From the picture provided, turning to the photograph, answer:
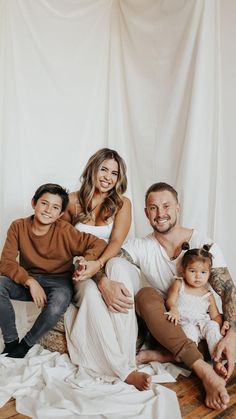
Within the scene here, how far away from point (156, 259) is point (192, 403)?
0.66m

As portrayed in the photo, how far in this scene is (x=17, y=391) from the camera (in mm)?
1656

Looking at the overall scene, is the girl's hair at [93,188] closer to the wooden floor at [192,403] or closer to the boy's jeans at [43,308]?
the boy's jeans at [43,308]

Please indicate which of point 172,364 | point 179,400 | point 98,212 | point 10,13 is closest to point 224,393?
point 179,400

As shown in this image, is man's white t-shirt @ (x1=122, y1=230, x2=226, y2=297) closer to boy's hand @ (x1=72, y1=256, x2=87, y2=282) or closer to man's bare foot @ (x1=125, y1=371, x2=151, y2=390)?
boy's hand @ (x1=72, y1=256, x2=87, y2=282)

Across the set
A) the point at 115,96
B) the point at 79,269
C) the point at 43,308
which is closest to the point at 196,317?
the point at 79,269

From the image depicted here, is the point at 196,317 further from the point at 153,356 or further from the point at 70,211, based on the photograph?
the point at 70,211

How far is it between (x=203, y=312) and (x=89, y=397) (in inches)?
24.7

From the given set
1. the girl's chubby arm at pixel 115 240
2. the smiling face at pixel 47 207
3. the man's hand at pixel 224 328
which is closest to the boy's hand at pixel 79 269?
the girl's chubby arm at pixel 115 240

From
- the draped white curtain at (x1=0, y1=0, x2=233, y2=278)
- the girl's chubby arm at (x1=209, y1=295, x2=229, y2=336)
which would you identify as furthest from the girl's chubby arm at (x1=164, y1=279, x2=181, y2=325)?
the draped white curtain at (x1=0, y1=0, x2=233, y2=278)

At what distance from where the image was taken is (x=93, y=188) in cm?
219

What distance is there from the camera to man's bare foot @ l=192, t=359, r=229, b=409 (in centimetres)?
158

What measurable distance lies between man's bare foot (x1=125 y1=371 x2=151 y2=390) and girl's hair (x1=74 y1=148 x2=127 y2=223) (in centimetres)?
79

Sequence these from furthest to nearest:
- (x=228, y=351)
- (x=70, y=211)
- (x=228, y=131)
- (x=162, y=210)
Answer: (x=228, y=131) → (x=70, y=211) → (x=162, y=210) → (x=228, y=351)

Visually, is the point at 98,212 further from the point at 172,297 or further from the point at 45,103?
the point at 45,103
